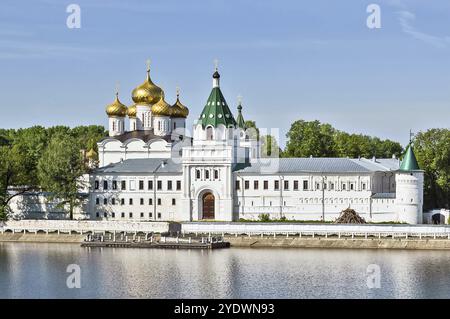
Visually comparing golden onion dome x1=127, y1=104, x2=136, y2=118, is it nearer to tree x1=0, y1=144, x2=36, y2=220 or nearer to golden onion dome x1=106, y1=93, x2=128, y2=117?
golden onion dome x1=106, y1=93, x2=128, y2=117

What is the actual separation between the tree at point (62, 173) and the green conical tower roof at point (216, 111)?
8.27m

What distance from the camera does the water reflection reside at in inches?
1615

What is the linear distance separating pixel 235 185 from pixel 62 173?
10689 mm

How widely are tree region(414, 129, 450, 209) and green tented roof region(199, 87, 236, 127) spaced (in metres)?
13.6

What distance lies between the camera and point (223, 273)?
151 ft

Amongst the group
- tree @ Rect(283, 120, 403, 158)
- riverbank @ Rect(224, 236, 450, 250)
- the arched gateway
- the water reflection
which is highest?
tree @ Rect(283, 120, 403, 158)

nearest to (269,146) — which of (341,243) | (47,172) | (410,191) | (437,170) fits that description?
(437,170)

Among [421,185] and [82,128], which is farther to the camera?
[82,128]

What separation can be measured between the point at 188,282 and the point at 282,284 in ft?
12.7

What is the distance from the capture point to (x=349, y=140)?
271ft

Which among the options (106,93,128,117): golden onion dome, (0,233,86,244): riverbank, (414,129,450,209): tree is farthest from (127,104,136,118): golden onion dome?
(414,129,450,209): tree

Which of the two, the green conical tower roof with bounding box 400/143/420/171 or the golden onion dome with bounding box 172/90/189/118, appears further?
the golden onion dome with bounding box 172/90/189/118

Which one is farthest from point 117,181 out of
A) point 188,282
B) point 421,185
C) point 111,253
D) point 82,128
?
point 82,128

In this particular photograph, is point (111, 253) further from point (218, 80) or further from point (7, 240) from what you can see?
point (218, 80)
